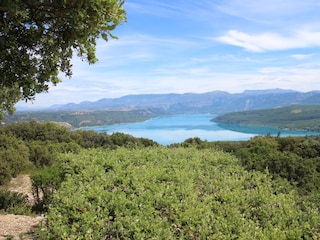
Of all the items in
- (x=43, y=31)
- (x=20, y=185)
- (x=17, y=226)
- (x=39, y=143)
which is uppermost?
(x=43, y=31)

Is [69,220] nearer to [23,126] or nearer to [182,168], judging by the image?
[182,168]

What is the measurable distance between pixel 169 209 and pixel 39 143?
27137 mm

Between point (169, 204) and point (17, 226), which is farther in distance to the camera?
point (17, 226)

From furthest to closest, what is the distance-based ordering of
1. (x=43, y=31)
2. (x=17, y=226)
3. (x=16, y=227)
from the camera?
1. (x=17, y=226)
2. (x=16, y=227)
3. (x=43, y=31)

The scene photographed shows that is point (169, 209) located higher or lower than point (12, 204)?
higher

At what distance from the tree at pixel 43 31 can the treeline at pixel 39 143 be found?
12035mm

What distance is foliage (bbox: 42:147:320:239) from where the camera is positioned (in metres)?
3.60

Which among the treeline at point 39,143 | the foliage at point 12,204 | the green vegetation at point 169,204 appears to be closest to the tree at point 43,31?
the green vegetation at point 169,204

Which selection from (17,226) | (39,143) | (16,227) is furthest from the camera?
(39,143)

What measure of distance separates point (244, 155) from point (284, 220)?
451 cm

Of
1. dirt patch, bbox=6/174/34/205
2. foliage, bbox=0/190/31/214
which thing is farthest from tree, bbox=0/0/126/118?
dirt patch, bbox=6/174/34/205

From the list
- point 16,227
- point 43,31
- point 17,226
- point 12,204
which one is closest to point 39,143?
point 12,204

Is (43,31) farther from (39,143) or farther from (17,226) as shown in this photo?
(39,143)

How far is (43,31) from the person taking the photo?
5164 millimetres
